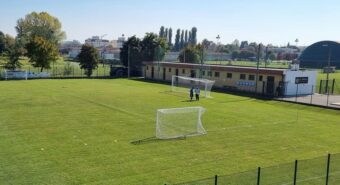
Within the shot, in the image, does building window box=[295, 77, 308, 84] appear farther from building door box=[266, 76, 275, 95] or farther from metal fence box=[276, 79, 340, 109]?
building door box=[266, 76, 275, 95]

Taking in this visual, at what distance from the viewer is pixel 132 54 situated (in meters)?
70.4

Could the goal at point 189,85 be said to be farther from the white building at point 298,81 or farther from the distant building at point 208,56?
the distant building at point 208,56

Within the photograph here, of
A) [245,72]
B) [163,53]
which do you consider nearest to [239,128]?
[245,72]

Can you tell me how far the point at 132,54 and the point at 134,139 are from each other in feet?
167

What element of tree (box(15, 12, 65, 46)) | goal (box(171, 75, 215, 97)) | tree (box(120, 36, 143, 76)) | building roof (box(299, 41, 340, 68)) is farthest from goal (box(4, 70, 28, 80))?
building roof (box(299, 41, 340, 68))

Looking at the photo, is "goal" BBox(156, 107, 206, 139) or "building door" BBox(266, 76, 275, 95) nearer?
"goal" BBox(156, 107, 206, 139)

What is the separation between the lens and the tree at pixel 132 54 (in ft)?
228

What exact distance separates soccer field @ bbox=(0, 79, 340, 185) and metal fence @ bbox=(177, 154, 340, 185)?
5.51 feet

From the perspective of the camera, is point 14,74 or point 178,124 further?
point 14,74

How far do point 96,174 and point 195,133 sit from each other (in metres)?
8.53

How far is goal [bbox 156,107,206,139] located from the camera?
21636mm

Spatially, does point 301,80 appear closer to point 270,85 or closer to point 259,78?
point 270,85

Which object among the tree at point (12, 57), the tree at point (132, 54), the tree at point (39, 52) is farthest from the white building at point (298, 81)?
the tree at point (12, 57)

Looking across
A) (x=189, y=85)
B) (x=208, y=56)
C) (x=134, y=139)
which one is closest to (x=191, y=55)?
(x=189, y=85)
